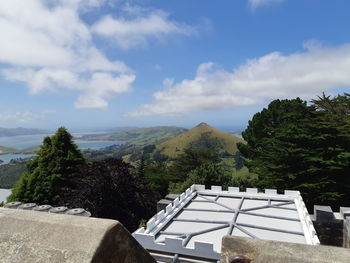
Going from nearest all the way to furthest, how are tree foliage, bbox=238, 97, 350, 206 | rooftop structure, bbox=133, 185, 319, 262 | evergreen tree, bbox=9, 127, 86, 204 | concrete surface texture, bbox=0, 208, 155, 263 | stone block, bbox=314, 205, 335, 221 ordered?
1. concrete surface texture, bbox=0, 208, 155, 263
2. rooftop structure, bbox=133, 185, 319, 262
3. stone block, bbox=314, 205, 335, 221
4. evergreen tree, bbox=9, 127, 86, 204
5. tree foliage, bbox=238, 97, 350, 206

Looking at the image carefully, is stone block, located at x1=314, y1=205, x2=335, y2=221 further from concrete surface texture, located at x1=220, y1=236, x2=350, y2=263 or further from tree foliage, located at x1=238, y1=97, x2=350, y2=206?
concrete surface texture, located at x1=220, y1=236, x2=350, y2=263

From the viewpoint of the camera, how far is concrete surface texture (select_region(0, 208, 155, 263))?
47.5 inches

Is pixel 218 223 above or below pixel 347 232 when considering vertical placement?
above

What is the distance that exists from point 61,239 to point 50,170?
22448 mm

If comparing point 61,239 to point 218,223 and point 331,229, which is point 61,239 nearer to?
point 218,223

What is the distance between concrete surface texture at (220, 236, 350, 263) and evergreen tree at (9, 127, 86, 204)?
71.0 ft

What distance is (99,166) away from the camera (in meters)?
19.3

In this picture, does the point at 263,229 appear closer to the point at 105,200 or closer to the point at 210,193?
the point at 210,193

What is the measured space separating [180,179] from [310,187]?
21211 mm

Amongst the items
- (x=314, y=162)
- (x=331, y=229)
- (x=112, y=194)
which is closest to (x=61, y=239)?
(x=331, y=229)

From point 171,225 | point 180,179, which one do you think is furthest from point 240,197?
point 180,179

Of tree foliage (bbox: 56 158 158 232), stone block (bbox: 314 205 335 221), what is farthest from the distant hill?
stone block (bbox: 314 205 335 221)

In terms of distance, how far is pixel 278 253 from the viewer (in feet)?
4.29

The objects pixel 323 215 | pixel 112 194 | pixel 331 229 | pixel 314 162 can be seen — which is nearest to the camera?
pixel 331 229
